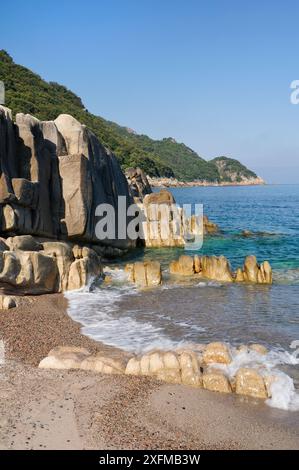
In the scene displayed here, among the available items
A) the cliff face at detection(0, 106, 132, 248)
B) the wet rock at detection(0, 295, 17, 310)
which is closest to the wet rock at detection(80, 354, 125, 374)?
the wet rock at detection(0, 295, 17, 310)

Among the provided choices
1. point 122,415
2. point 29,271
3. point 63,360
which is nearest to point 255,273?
point 29,271

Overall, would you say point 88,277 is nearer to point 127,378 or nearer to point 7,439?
point 127,378

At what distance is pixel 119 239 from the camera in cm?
2631

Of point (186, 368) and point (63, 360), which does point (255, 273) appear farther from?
point (63, 360)

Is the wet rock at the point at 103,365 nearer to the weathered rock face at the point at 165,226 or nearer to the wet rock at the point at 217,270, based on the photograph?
the wet rock at the point at 217,270

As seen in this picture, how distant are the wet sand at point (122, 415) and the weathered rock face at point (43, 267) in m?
5.58

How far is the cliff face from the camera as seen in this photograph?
55.8 ft

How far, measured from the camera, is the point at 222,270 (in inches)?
765

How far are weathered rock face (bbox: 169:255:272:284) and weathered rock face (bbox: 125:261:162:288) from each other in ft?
6.83

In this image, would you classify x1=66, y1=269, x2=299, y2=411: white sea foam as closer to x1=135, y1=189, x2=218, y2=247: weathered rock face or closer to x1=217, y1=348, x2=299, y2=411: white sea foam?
x1=217, y1=348, x2=299, y2=411: white sea foam

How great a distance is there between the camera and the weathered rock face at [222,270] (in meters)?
18.8

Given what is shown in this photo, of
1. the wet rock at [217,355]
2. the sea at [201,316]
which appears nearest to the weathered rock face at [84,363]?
the sea at [201,316]

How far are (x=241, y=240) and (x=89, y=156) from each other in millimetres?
15410

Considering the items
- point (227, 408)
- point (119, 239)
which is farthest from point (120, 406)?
point (119, 239)
